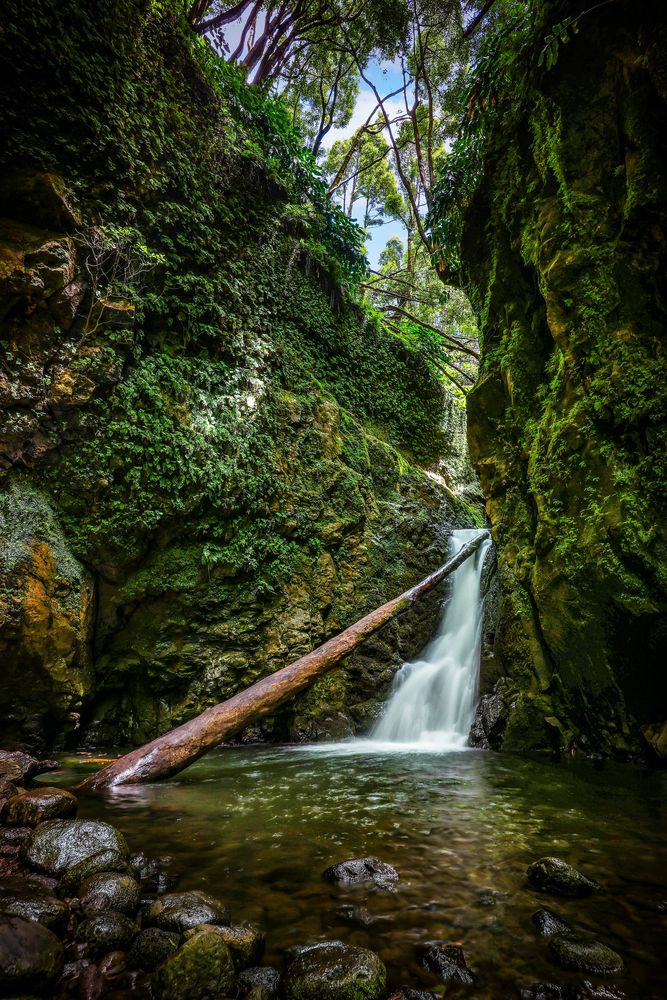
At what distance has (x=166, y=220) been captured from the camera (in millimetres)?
7789

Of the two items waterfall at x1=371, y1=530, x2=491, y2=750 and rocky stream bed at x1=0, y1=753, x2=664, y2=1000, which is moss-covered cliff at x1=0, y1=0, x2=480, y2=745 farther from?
rocky stream bed at x1=0, y1=753, x2=664, y2=1000

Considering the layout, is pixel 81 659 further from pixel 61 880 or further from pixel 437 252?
pixel 437 252

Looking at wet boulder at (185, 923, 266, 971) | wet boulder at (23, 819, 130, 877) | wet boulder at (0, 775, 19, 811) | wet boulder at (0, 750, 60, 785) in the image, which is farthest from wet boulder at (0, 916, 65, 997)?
wet boulder at (0, 750, 60, 785)

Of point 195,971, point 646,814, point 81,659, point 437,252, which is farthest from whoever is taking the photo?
point 437,252

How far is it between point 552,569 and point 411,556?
16.0 ft

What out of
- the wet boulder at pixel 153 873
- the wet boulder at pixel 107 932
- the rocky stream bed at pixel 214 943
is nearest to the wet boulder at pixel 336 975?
the rocky stream bed at pixel 214 943

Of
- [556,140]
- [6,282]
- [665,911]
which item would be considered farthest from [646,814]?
[6,282]

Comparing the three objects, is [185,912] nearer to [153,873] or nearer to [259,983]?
[259,983]

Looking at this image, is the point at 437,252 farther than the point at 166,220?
Yes

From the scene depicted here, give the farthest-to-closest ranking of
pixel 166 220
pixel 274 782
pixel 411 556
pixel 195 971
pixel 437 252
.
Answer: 1. pixel 411 556
2. pixel 437 252
3. pixel 166 220
4. pixel 274 782
5. pixel 195 971

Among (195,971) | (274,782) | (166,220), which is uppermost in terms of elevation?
(166,220)

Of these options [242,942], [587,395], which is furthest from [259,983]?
[587,395]

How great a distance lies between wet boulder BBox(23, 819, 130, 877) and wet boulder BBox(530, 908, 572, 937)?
2.24 metres

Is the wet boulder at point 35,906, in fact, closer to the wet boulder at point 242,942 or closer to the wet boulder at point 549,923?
the wet boulder at point 242,942
